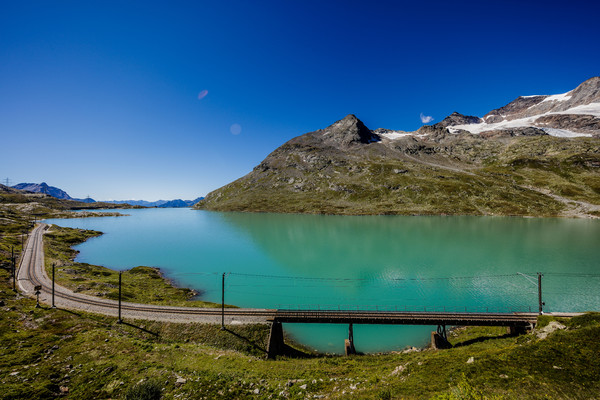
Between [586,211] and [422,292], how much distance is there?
764ft

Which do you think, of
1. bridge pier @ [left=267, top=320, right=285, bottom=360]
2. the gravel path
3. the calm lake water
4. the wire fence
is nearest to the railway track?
the gravel path

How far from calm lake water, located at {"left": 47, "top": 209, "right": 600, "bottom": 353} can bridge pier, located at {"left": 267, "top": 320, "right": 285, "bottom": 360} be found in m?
5.15

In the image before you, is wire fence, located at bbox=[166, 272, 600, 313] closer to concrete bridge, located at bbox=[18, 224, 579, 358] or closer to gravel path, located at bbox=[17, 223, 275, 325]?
concrete bridge, located at bbox=[18, 224, 579, 358]

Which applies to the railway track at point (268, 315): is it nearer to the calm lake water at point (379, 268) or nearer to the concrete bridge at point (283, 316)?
the concrete bridge at point (283, 316)

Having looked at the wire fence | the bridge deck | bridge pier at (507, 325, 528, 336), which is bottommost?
the wire fence

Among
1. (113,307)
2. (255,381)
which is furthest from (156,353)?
(113,307)

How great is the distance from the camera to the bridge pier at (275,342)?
3216cm

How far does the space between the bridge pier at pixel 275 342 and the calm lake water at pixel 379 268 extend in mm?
5146

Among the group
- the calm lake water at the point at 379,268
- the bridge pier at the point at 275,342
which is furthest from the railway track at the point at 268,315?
the calm lake water at the point at 379,268

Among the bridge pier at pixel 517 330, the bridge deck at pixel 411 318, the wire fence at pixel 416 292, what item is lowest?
the wire fence at pixel 416 292

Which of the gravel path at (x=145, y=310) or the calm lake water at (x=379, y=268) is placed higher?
the gravel path at (x=145, y=310)

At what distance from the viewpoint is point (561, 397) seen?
13.0m

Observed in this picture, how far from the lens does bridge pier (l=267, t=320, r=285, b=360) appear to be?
32156 mm

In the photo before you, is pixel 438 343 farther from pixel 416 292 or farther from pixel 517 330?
pixel 416 292
